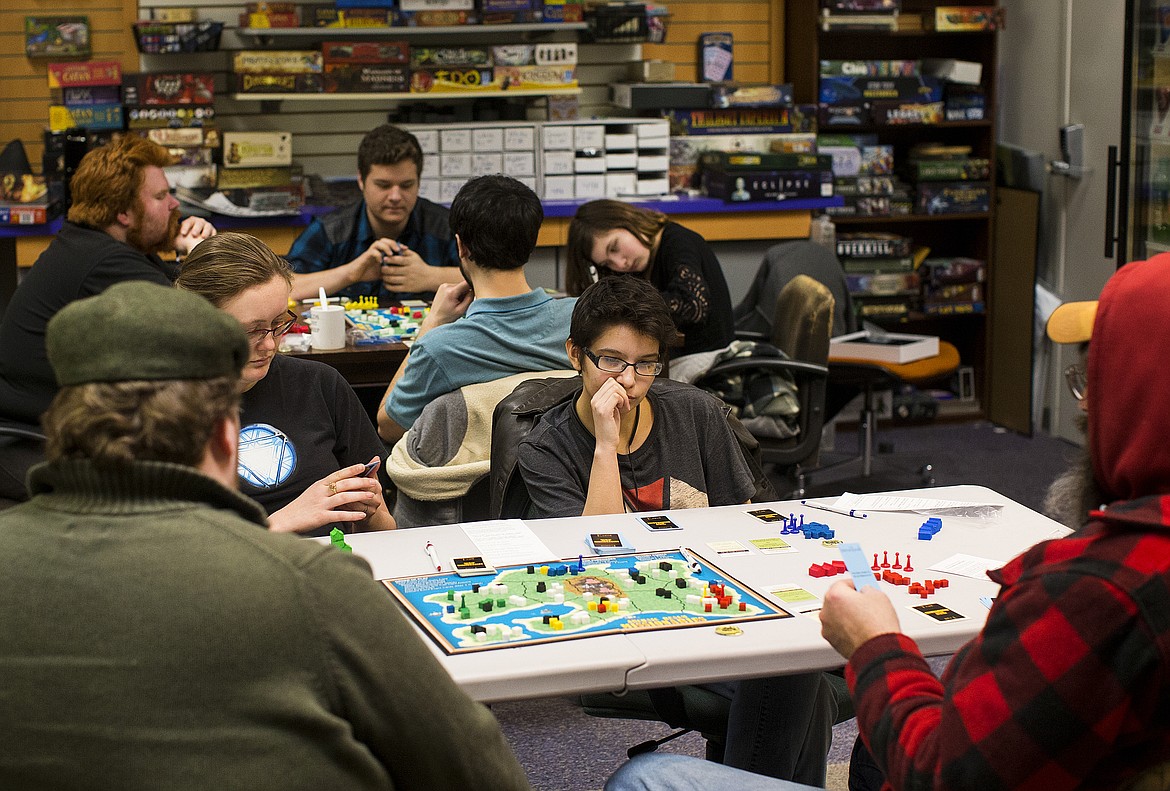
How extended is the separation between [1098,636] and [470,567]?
1.09 m

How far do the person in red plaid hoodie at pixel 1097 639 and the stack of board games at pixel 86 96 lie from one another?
16.4ft

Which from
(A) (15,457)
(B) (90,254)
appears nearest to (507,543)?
(A) (15,457)

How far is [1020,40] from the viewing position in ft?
20.4

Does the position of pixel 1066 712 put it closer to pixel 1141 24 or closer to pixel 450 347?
pixel 450 347

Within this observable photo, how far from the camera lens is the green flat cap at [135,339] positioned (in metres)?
1.13

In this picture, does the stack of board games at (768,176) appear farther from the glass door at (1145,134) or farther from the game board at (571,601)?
the game board at (571,601)

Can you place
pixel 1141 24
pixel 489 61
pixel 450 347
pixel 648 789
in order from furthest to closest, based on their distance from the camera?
pixel 489 61 < pixel 1141 24 < pixel 450 347 < pixel 648 789

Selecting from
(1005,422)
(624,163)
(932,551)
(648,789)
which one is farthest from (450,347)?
(1005,422)

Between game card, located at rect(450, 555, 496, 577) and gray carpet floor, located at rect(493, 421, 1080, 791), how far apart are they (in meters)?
0.94

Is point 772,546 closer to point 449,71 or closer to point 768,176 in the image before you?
point 768,176

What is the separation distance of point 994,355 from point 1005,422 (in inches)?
13.5

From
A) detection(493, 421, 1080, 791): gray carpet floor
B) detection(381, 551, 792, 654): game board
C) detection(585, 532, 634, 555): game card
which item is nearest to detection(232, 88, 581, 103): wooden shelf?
detection(493, 421, 1080, 791): gray carpet floor

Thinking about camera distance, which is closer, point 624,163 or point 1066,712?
point 1066,712

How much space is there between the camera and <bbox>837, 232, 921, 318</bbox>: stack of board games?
609cm
